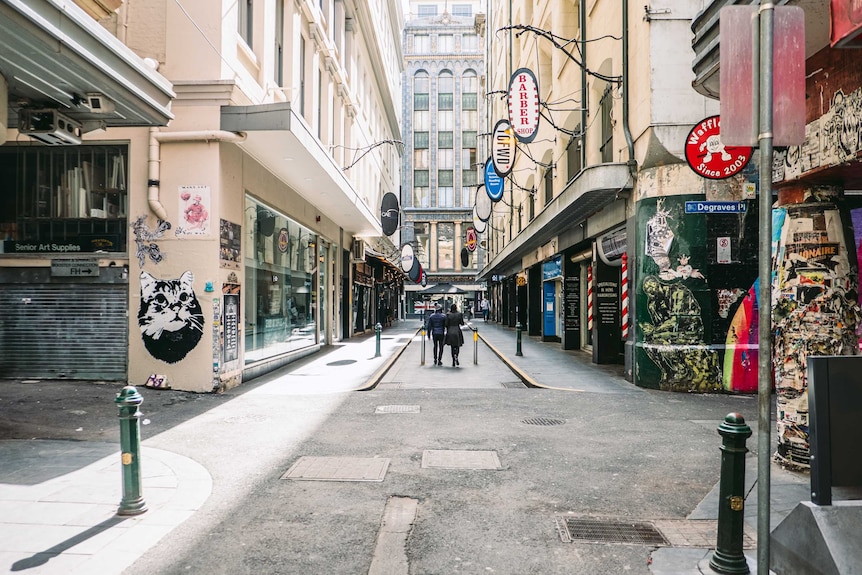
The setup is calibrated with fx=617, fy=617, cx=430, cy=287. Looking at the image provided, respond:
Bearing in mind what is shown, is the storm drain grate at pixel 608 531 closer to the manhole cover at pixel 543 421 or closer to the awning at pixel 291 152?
the manhole cover at pixel 543 421

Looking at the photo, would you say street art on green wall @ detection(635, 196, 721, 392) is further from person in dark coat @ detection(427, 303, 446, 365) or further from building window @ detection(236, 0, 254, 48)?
building window @ detection(236, 0, 254, 48)

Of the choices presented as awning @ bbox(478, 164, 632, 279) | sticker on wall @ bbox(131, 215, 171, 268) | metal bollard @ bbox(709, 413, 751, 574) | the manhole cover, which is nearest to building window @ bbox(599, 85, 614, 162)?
awning @ bbox(478, 164, 632, 279)

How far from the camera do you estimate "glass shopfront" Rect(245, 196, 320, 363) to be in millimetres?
13102

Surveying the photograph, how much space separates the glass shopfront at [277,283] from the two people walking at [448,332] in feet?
12.8

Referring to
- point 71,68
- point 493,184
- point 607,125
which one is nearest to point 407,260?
point 493,184

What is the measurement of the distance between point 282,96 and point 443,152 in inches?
2055

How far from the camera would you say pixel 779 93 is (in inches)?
124

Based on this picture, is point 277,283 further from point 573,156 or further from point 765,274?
point 765,274

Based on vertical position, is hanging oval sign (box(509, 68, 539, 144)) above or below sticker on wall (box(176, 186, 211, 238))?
above

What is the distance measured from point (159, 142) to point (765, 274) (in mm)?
10462

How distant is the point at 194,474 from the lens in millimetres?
6055

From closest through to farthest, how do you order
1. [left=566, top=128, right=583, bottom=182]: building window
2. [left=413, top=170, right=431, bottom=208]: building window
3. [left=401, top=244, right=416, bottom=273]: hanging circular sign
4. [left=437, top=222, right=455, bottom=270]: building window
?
1. [left=566, top=128, right=583, bottom=182]: building window
2. [left=401, top=244, right=416, bottom=273]: hanging circular sign
3. [left=437, top=222, right=455, bottom=270]: building window
4. [left=413, top=170, right=431, bottom=208]: building window

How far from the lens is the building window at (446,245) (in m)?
64.2

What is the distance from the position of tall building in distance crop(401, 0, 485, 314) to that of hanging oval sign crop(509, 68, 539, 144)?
4724cm
